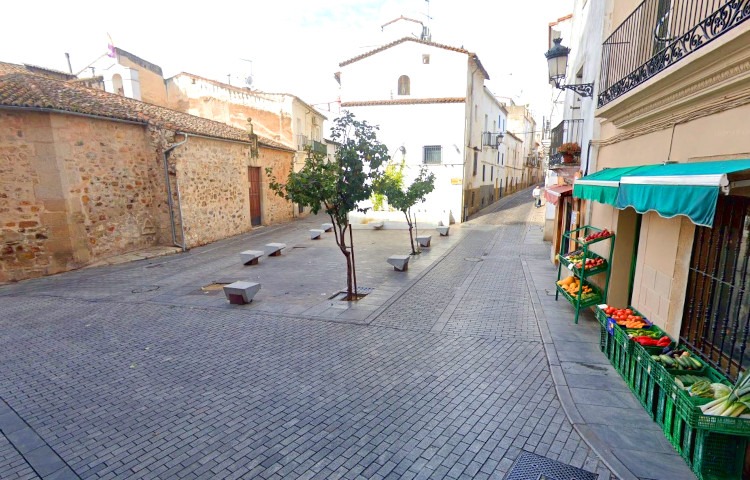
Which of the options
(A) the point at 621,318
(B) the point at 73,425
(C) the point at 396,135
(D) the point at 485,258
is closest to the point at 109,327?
(B) the point at 73,425

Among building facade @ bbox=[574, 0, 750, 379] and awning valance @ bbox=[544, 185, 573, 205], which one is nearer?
building facade @ bbox=[574, 0, 750, 379]

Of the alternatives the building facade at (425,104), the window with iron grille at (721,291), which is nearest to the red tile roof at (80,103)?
the building facade at (425,104)

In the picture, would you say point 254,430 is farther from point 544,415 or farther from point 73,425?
point 544,415

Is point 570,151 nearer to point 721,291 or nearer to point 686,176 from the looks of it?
point 721,291

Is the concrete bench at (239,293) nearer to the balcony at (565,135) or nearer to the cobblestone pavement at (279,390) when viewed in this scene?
the cobblestone pavement at (279,390)

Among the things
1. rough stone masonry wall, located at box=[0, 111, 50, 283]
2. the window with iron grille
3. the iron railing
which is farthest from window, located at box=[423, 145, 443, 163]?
the window with iron grille

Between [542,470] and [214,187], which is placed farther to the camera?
[214,187]

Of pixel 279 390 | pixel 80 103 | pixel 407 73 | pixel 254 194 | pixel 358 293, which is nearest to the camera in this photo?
pixel 279 390

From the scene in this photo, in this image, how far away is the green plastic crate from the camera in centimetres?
322

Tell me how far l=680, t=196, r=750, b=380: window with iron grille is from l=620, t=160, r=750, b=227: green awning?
2.02 feet

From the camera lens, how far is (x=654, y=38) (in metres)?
5.91

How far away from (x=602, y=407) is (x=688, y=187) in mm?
2648

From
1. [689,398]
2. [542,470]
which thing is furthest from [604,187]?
[542,470]

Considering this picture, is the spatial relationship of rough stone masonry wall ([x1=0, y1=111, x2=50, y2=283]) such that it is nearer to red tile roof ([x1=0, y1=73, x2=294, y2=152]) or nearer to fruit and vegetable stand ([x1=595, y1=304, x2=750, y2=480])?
red tile roof ([x1=0, y1=73, x2=294, y2=152])
